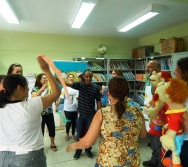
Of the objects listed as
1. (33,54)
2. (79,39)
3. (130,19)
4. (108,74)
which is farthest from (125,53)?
(33,54)

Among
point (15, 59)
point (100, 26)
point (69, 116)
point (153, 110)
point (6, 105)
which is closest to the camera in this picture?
point (6, 105)

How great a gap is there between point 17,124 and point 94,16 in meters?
2.90

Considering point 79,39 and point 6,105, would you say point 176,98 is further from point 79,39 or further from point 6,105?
point 79,39

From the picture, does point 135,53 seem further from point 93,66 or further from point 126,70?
point 93,66

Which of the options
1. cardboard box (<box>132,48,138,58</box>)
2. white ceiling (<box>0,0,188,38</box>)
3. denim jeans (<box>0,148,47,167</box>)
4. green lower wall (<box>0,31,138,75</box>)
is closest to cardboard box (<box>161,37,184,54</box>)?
white ceiling (<box>0,0,188,38</box>)

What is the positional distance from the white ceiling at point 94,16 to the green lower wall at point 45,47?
24cm

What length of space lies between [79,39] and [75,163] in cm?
356

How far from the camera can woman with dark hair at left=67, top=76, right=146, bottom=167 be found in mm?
1202

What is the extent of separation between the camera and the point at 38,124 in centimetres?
118

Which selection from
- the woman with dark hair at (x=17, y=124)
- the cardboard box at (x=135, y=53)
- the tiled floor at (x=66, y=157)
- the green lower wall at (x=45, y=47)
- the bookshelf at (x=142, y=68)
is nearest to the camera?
the woman with dark hair at (x=17, y=124)

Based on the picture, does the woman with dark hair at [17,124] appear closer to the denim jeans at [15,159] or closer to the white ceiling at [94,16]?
the denim jeans at [15,159]

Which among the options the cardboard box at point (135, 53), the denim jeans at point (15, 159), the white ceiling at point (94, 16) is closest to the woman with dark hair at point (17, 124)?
the denim jeans at point (15, 159)

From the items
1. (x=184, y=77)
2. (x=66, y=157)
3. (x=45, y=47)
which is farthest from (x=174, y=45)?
(x=45, y=47)

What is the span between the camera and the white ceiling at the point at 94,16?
9.18ft
